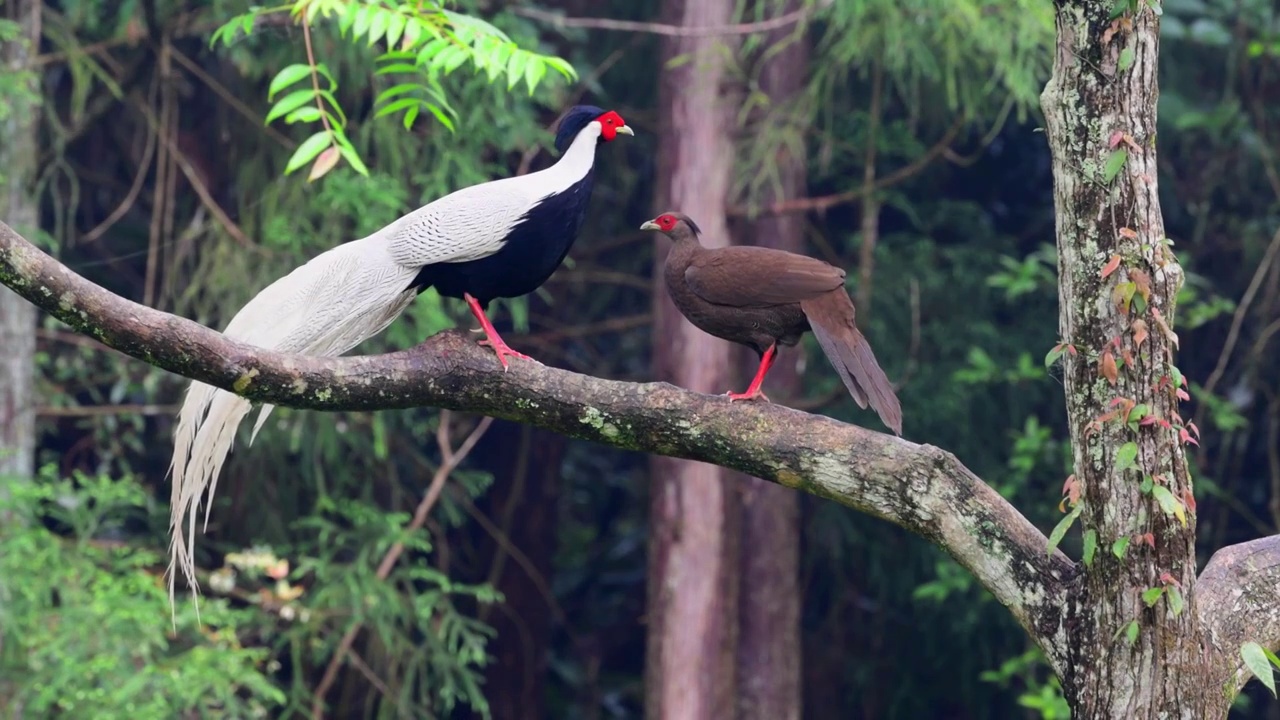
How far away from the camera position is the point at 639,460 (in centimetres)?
844

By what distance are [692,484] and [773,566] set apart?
2.99ft

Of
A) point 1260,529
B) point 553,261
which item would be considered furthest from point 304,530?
point 1260,529

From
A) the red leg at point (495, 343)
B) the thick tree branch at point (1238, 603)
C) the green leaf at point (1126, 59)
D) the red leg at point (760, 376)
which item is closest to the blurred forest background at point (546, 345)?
the red leg at point (495, 343)

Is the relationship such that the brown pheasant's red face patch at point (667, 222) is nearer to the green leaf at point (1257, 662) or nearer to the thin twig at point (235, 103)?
the green leaf at point (1257, 662)

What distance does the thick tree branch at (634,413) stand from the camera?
8.82 ft

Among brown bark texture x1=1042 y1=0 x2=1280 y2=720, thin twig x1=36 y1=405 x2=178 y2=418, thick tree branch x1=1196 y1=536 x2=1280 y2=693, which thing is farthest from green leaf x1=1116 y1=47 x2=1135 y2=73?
thin twig x1=36 y1=405 x2=178 y2=418

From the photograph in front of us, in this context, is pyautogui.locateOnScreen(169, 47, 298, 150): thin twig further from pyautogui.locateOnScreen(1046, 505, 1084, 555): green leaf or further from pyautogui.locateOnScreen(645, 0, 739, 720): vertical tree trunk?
pyautogui.locateOnScreen(1046, 505, 1084, 555): green leaf

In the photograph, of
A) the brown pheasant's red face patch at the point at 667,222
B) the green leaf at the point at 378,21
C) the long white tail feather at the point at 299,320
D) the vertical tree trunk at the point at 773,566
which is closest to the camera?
the long white tail feather at the point at 299,320

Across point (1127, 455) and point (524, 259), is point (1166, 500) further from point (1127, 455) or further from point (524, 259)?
point (524, 259)

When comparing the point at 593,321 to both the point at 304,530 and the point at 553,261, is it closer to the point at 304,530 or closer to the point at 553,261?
the point at 304,530

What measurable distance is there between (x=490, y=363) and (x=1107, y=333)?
121 cm

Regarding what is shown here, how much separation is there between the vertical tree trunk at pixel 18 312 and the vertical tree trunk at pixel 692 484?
2.40 m

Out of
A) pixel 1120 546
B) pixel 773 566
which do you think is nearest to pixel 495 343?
pixel 1120 546

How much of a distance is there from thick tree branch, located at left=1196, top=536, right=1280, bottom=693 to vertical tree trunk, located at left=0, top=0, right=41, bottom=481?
4.13 metres
